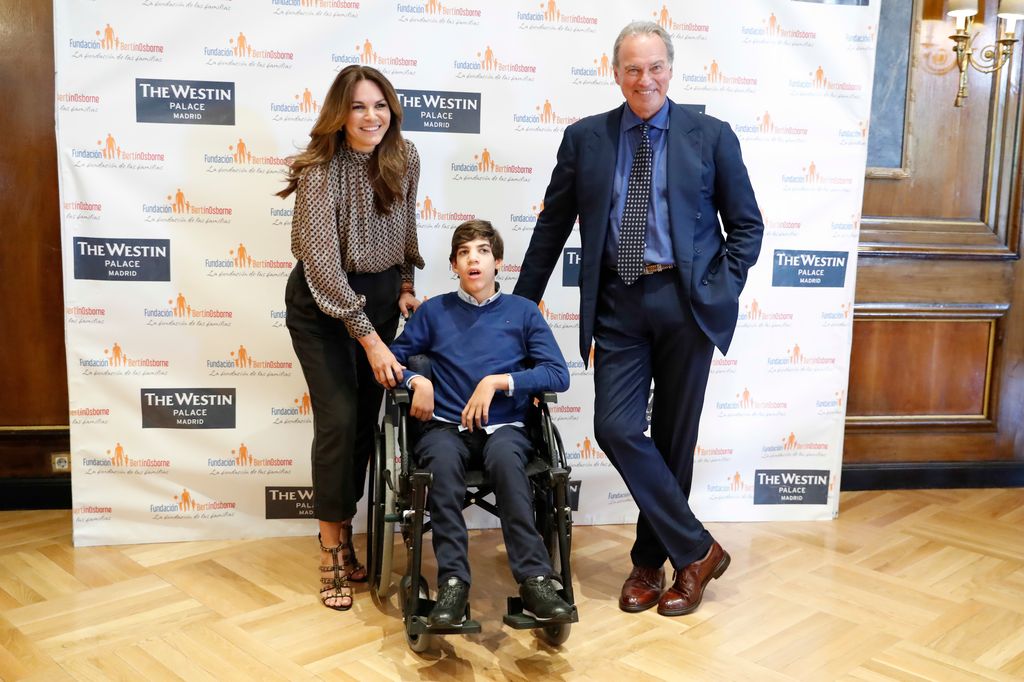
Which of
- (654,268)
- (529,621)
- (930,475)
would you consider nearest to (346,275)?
(654,268)

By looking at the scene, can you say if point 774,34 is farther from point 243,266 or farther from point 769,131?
point 243,266

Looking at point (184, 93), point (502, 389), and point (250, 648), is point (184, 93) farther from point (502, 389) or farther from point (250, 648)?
point (250, 648)

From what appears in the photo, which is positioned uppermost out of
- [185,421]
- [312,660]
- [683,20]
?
[683,20]

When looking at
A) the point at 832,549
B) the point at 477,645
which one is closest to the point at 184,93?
the point at 477,645

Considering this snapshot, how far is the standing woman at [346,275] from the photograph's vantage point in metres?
2.78

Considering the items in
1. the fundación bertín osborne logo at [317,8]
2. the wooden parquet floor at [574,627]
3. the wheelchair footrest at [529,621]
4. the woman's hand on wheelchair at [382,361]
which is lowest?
the wooden parquet floor at [574,627]

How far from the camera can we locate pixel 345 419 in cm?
291

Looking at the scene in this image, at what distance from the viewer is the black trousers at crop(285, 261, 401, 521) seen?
2900 mm

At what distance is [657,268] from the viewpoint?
2.82 metres

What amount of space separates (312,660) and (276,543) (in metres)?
0.96

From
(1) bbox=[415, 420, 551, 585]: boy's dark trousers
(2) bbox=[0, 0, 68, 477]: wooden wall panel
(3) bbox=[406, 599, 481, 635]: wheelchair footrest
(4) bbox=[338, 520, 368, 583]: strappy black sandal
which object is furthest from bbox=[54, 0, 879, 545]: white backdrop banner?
(3) bbox=[406, 599, 481, 635]: wheelchair footrest

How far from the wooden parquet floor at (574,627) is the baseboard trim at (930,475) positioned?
50 centimetres

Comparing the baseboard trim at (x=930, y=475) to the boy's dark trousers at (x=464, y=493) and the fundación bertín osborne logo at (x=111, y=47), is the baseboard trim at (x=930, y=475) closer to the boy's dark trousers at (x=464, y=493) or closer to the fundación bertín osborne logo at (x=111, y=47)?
the boy's dark trousers at (x=464, y=493)

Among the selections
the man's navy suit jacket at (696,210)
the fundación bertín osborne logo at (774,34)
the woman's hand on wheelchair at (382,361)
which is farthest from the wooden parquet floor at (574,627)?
the fundación bertín osborne logo at (774,34)
